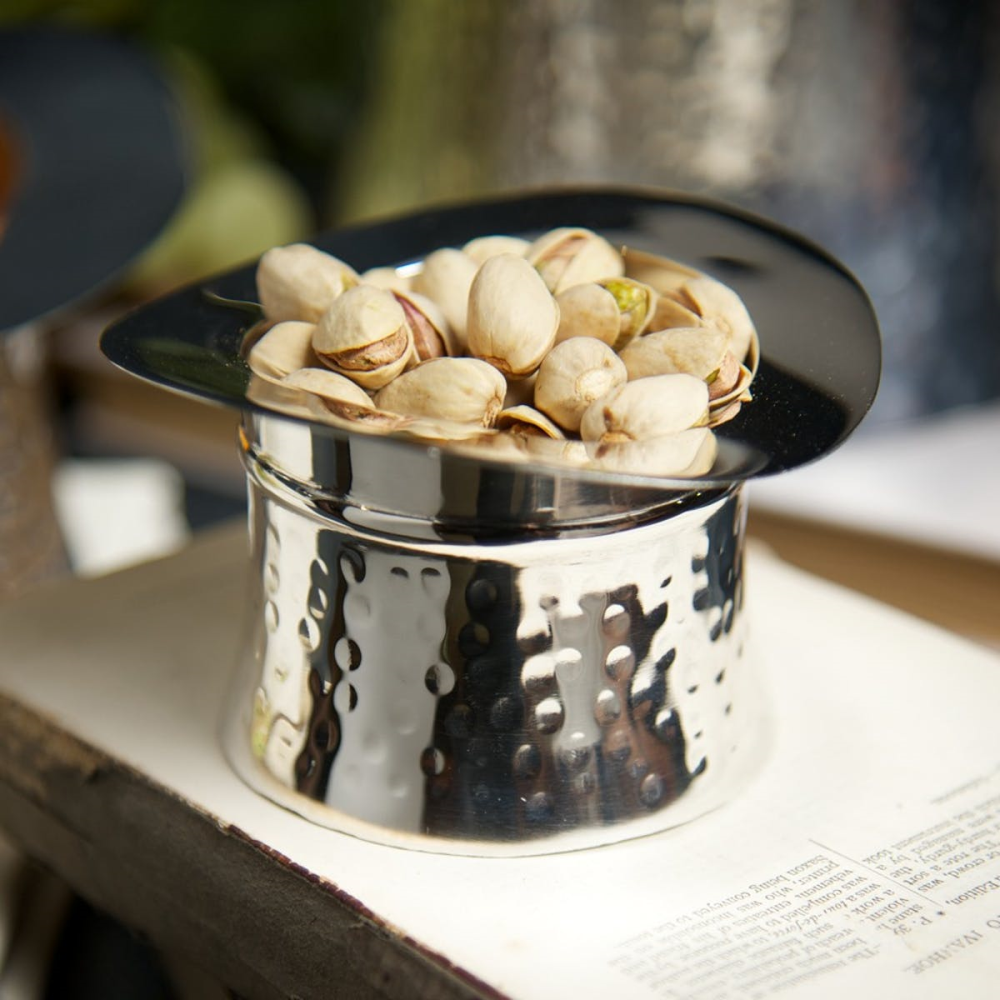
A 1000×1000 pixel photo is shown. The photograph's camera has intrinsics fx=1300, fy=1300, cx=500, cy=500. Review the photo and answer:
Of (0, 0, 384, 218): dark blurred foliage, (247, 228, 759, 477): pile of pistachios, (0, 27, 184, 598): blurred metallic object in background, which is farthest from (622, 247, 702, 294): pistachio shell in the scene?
(0, 0, 384, 218): dark blurred foliage

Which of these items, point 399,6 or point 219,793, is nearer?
point 219,793

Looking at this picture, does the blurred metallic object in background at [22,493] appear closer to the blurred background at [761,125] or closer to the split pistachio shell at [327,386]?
the blurred background at [761,125]

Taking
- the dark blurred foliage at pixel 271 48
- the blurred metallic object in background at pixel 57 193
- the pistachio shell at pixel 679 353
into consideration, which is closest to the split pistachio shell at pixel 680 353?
the pistachio shell at pixel 679 353

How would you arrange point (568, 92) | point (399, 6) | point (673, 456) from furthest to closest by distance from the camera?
point (399, 6) < point (568, 92) < point (673, 456)

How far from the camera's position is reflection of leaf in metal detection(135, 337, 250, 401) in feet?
0.73

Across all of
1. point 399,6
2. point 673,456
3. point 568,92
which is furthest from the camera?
point 399,6

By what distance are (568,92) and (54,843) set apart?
360 mm

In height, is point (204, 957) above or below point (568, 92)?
below

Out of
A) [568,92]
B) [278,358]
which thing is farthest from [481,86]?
[278,358]

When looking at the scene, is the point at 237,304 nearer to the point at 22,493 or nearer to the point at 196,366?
the point at 196,366

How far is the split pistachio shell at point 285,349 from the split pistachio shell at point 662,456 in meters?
0.07

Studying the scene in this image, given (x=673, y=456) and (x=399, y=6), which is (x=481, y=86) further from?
(x=673, y=456)

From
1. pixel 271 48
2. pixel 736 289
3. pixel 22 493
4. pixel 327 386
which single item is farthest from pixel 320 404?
pixel 271 48

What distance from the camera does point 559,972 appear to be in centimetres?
22
